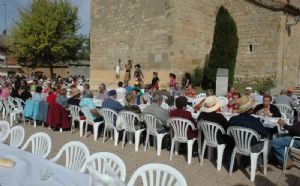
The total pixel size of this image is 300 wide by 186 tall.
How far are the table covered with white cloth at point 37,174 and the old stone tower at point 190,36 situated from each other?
1243 centimetres

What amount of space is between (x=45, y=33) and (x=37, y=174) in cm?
2402

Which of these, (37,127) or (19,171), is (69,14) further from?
(19,171)

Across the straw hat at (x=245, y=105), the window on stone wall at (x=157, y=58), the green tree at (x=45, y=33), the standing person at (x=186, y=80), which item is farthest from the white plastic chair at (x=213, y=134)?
the green tree at (x=45, y=33)

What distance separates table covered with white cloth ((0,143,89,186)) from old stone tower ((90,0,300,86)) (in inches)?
489

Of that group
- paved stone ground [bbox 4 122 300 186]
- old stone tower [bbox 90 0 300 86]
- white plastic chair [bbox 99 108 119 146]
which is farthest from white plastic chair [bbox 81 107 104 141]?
old stone tower [bbox 90 0 300 86]

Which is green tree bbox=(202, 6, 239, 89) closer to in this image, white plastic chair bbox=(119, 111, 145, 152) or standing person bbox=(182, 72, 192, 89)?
standing person bbox=(182, 72, 192, 89)

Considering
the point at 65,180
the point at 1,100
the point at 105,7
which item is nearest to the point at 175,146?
the point at 65,180

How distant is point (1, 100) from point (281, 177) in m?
8.80

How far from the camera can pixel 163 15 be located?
15086 mm

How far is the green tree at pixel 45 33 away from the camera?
2464cm

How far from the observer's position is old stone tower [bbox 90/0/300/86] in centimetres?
1519

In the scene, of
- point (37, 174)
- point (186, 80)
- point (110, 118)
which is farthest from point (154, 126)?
point (186, 80)

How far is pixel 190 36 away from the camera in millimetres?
15906

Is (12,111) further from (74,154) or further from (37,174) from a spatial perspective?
(37,174)
